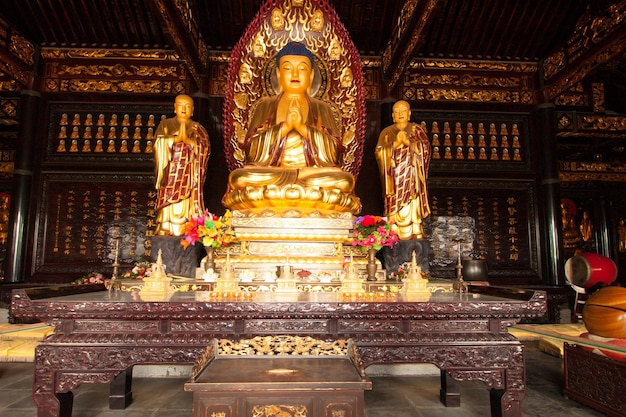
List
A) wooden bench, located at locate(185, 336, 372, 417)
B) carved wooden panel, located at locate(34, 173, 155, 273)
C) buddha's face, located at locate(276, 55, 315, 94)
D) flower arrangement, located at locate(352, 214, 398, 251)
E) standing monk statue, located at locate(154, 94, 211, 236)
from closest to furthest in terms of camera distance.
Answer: wooden bench, located at locate(185, 336, 372, 417) → flower arrangement, located at locate(352, 214, 398, 251) → standing monk statue, located at locate(154, 94, 211, 236) → buddha's face, located at locate(276, 55, 315, 94) → carved wooden panel, located at locate(34, 173, 155, 273)

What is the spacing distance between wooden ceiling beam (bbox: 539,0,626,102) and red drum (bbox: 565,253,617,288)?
2.57m

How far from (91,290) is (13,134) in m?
7.46

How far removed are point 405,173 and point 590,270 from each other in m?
2.71

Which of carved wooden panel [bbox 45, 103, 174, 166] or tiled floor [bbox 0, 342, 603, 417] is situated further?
carved wooden panel [bbox 45, 103, 174, 166]

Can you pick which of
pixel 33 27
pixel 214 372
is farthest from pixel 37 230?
pixel 214 372

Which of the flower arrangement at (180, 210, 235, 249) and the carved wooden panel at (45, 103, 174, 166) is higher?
the carved wooden panel at (45, 103, 174, 166)

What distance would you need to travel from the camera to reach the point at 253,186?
5039mm

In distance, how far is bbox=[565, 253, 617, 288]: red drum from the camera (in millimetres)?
5754

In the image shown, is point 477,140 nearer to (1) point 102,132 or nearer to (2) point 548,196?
(2) point 548,196

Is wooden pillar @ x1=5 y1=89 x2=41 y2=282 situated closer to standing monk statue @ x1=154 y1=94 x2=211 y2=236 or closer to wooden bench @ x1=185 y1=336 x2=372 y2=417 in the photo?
standing monk statue @ x1=154 y1=94 x2=211 y2=236

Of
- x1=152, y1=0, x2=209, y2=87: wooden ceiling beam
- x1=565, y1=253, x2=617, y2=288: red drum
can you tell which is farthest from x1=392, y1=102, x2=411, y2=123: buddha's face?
x1=565, y1=253, x2=617, y2=288: red drum

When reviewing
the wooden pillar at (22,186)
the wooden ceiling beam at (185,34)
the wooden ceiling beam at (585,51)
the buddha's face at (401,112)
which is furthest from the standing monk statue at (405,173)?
the wooden pillar at (22,186)

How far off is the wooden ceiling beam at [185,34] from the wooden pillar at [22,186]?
8.35ft

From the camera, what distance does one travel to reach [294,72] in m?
5.96
